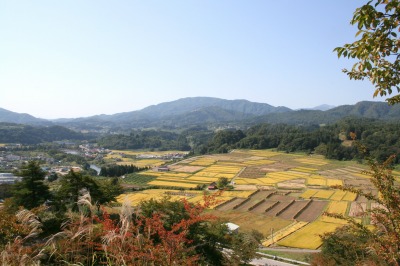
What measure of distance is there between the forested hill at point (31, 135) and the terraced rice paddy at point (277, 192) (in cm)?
9277

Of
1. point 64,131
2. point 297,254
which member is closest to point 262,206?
point 297,254

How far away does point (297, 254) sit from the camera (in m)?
22.4

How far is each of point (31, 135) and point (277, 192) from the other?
128934 millimetres

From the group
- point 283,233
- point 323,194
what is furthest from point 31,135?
point 283,233

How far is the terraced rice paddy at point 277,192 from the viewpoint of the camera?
2867cm

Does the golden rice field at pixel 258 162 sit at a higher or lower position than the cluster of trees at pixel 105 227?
lower

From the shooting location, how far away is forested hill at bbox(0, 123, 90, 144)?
126562 mm

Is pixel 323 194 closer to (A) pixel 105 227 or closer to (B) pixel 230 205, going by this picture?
(B) pixel 230 205

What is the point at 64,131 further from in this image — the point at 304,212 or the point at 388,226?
the point at 388,226

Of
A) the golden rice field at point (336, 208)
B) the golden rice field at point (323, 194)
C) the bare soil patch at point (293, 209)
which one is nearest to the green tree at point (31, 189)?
the bare soil patch at point (293, 209)

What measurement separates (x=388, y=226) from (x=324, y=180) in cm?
4789

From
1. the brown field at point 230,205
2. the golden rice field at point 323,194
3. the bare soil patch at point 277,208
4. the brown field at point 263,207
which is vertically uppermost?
the golden rice field at point 323,194

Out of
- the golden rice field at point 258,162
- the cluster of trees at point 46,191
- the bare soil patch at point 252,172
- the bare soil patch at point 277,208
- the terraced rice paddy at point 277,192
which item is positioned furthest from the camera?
the golden rice field at point 258,162

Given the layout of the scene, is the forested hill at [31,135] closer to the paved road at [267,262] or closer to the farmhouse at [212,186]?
the farmhouse at [212,186]
